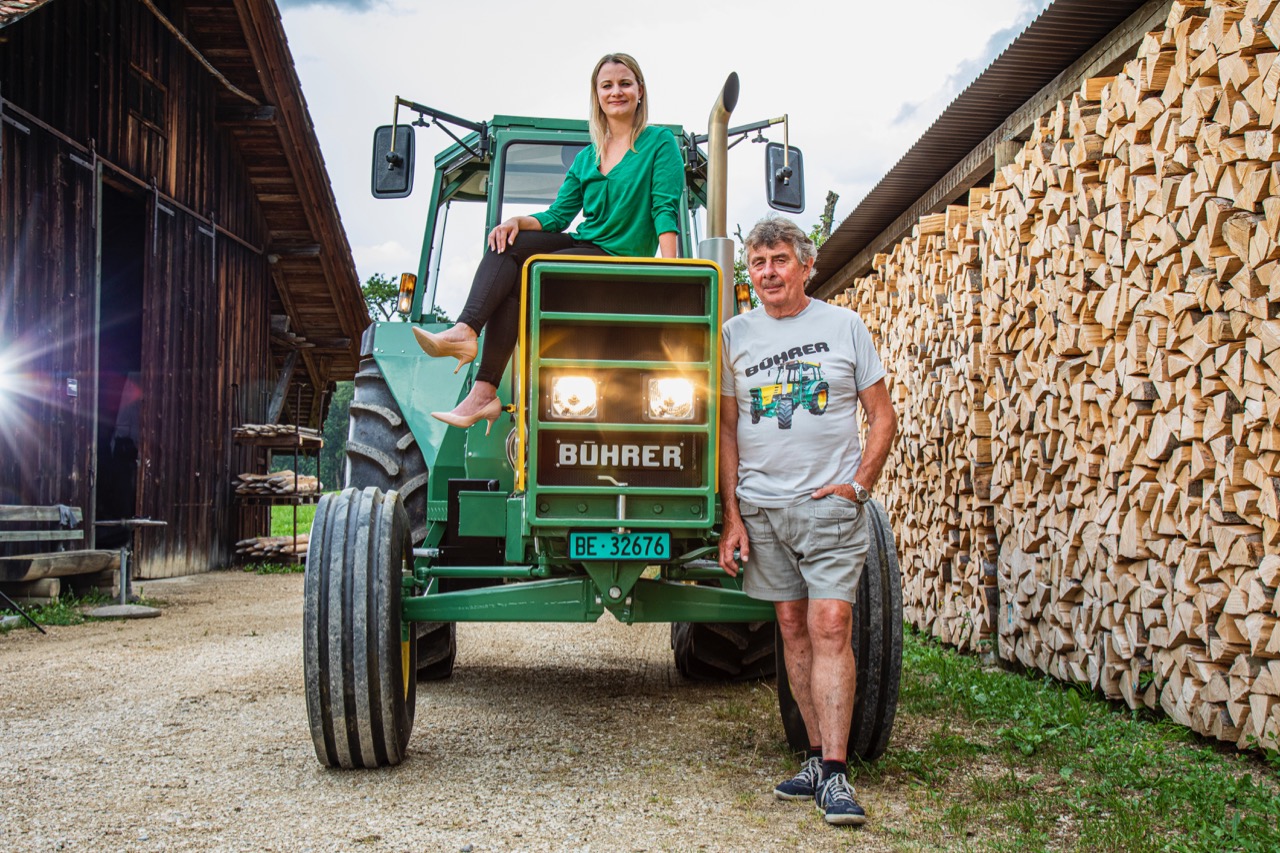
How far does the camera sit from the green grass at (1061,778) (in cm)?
323

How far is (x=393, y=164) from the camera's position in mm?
5523

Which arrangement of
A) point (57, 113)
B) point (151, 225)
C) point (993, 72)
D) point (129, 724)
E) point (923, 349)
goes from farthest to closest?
point (151, 225) < point (57, 113) < point (923, 349) < point (993, 72) < point (129, 724)

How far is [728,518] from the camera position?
3.83 m

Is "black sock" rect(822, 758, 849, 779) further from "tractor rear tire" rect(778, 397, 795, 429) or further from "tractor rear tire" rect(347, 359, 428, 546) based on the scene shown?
"tractor rear tire" rect(347, 359, 428, 546)

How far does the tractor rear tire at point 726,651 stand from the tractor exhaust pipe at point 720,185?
2.25 meters

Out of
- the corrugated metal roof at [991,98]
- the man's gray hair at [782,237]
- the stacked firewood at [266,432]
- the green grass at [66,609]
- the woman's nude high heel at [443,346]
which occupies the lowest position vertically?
the green grass at [66,609]

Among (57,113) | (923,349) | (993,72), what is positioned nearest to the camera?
(993,72)

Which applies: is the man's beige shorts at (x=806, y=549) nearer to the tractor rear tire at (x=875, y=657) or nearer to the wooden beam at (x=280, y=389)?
the tractor rear tire at (x=875, y=657)

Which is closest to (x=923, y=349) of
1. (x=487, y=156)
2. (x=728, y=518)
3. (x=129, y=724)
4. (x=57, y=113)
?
(x=487, y=156)

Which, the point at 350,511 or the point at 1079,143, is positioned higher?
the point at 1079,143

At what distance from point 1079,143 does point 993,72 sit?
828 mm

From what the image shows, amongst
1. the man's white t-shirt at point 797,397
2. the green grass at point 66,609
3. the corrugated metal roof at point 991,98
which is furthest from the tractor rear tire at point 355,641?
the green grass at point 66,609

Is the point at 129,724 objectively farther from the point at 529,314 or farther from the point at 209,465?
the point at 209,465

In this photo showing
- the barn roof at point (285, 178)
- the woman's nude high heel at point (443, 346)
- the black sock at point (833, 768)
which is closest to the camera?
the black sock at point (833, 768)
